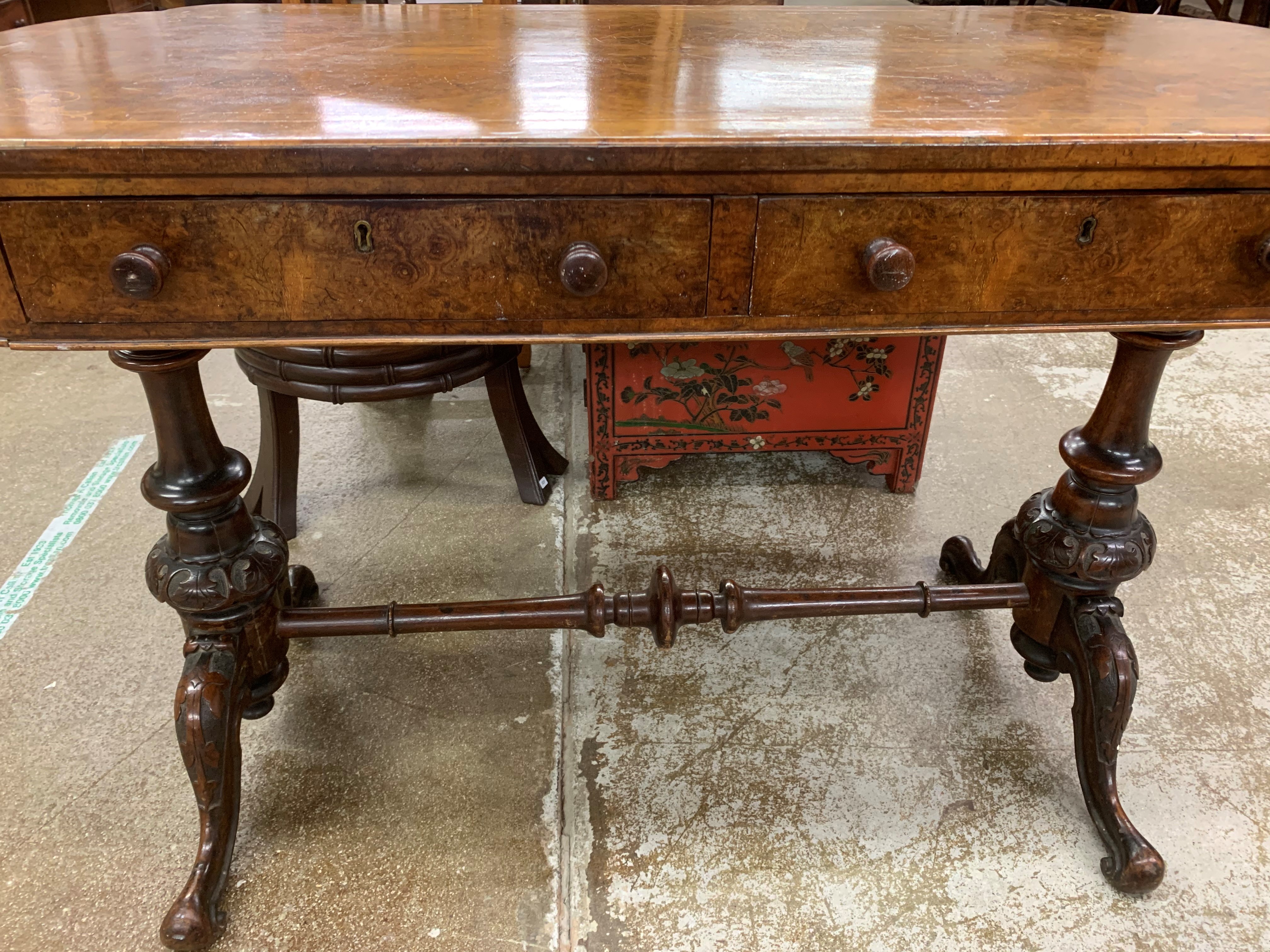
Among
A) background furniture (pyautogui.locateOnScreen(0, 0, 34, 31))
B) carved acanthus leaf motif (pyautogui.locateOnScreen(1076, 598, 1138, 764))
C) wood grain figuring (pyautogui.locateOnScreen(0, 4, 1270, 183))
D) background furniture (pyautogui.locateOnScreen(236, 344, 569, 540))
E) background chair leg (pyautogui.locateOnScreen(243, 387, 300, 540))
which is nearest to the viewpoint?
wood grain figuring (pyautogui.locateOnScreen(0, 4, 1270, 183))

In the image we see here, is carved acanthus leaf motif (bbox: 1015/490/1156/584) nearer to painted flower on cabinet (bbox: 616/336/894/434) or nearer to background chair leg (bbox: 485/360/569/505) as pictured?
painted flower on cabinet (bbox: 616/336/894/434)

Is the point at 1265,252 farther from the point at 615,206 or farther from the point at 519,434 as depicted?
the point at 519,434

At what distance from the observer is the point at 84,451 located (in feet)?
8.09

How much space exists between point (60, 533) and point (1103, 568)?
2.22 metres

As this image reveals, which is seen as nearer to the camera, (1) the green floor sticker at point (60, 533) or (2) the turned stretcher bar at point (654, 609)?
(2) the turned stretcher bar at point (654, 609)

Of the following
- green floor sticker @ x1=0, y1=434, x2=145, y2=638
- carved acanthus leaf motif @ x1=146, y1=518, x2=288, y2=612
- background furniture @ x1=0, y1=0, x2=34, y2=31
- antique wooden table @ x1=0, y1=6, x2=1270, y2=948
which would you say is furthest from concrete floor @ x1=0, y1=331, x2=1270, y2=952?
background furniture @ x1=0, y1=0, x2=34, y2=31

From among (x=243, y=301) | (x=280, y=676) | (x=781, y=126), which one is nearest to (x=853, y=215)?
(x=781, y=126)

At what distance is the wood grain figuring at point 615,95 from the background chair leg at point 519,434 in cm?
80

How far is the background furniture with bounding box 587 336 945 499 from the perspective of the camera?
2156mm

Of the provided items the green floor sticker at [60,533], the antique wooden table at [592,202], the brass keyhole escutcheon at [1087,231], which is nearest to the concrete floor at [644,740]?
the green floor sticker at [60,533]

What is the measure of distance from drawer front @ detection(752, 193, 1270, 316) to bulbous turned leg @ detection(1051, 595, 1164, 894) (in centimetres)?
65

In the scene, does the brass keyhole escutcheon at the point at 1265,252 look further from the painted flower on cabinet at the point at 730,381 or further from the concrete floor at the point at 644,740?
the painted flower on cabinet at the point at 730,381

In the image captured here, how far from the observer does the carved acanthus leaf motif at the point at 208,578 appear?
138 cm

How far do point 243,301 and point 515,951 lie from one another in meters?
0.95
